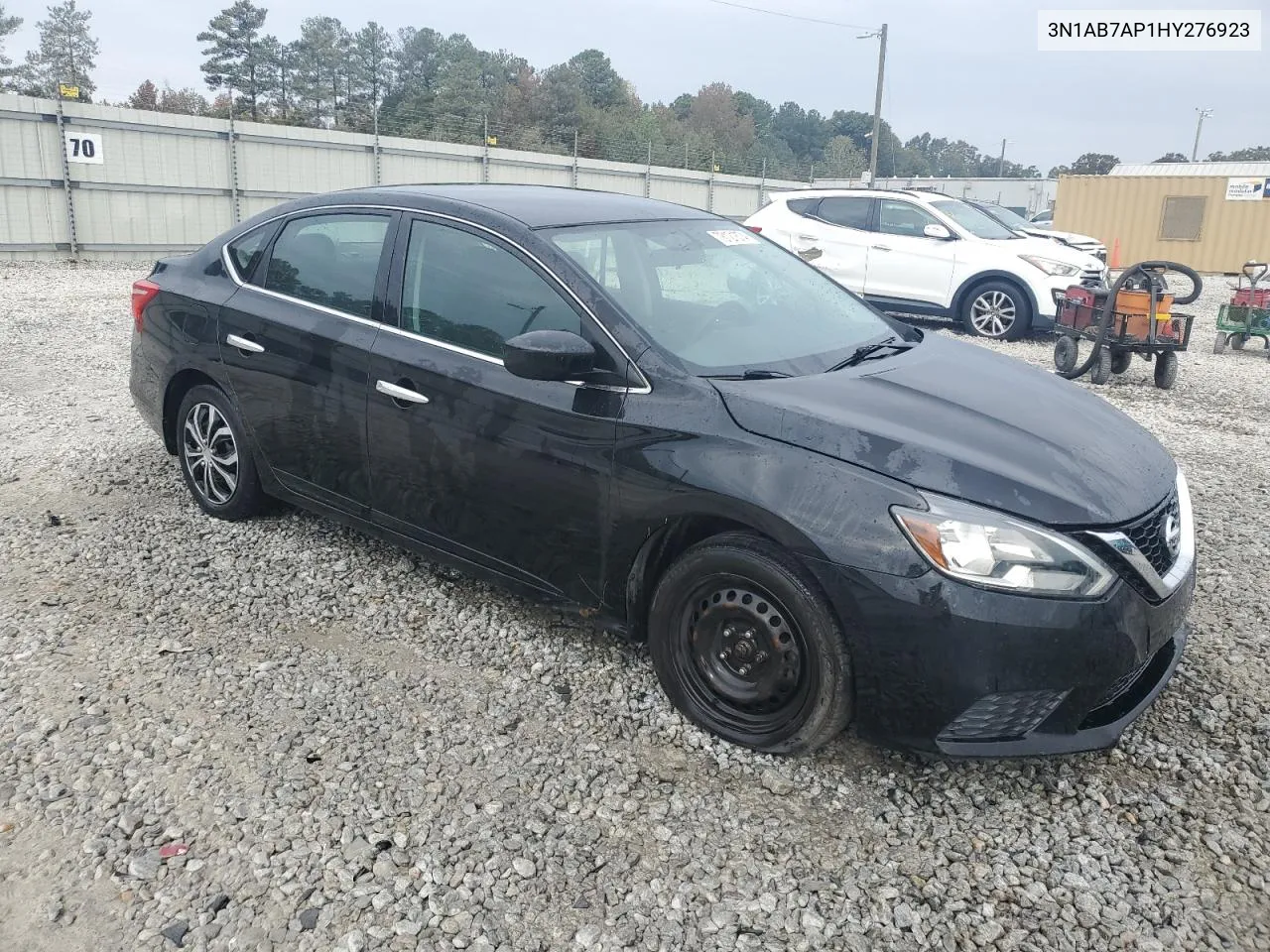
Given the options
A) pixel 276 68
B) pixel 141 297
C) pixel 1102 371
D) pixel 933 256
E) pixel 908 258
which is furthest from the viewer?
pixel 276 68

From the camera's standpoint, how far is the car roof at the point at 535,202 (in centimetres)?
369

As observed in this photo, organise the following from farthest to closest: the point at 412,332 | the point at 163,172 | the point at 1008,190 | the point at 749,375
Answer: the point at 1008,190, the point at 163,172, the point at 412,332, the point at 749,375

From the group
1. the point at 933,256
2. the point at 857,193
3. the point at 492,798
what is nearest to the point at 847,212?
the point at 857,193

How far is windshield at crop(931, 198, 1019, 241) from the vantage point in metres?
11.9

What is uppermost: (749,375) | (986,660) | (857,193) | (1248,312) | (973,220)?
(857,193)

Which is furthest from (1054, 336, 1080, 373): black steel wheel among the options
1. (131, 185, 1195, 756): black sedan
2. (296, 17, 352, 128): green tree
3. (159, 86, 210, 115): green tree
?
(296, 17, 352, 128): green tree

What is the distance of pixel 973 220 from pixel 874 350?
9.55 metres

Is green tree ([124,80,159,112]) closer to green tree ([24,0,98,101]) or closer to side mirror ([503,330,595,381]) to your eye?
green tree ([24,0,98,101])

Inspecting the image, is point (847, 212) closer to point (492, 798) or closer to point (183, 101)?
point (492, 798)

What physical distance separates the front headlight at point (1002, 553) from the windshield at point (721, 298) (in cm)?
86

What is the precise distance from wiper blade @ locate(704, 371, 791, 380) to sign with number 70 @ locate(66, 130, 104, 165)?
18131mm

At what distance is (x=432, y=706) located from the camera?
3260 mm

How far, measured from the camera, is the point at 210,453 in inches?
182

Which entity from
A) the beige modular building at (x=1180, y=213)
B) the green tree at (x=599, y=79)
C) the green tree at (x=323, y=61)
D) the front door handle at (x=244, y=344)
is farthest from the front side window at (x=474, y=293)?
the green tree at (x=599, y=79)
